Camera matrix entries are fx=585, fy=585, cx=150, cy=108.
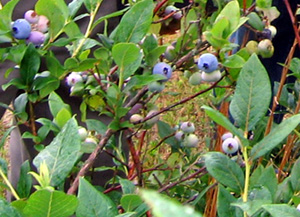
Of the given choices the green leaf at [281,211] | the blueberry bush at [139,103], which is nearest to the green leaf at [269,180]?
the blueberry bush at [139,103]

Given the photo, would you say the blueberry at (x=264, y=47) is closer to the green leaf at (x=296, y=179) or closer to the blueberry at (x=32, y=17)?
the green leaf at (x=296, y=179)

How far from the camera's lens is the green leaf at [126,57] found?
0.80m

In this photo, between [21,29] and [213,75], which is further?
[213,75]

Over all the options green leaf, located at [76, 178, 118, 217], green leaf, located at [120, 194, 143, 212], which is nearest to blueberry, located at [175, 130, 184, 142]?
green leaf, located at [120, 194, 143, 212]

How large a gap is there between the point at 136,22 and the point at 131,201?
0.28 m

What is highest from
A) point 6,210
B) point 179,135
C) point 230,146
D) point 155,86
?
point 6,210

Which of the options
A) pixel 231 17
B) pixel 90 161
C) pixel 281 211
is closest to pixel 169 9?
pixel 231 17

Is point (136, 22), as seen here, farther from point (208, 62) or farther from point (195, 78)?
point (195, 78)

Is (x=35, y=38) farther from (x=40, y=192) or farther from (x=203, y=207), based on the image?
(x=203, y=207)

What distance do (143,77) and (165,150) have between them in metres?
1.91

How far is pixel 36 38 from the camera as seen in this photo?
866 millimetres

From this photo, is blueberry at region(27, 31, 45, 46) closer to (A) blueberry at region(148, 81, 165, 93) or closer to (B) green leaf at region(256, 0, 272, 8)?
(A) blueberry at region(148, 81, 165, 93)

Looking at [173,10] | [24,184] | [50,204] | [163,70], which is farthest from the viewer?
[173,10]

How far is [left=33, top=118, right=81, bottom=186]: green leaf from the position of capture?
0.61 m
